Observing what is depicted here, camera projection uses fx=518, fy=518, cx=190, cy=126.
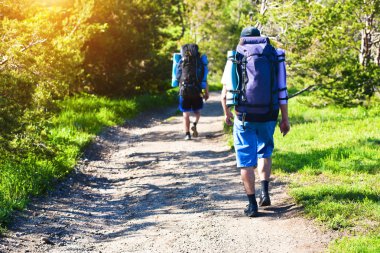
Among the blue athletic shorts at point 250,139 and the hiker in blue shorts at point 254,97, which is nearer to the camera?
the hiker in blue shorts at point 254,97

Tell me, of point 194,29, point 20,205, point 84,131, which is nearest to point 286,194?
point 20,205

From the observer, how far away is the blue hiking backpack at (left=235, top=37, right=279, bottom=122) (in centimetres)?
574

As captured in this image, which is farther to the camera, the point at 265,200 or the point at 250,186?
the point at 265,200

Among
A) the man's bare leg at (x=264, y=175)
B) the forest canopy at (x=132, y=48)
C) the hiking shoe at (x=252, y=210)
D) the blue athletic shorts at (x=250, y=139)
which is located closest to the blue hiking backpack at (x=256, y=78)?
the blue athletic shorts at (x=250, y=139)

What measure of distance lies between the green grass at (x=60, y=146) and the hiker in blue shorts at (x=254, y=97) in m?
2.87

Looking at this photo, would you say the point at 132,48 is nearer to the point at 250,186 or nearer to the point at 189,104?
the point at 189,104

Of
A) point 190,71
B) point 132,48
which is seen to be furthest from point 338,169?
point 132,48

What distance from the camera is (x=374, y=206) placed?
227 inches

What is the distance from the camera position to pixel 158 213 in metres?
6.64

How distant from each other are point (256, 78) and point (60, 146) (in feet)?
16.8

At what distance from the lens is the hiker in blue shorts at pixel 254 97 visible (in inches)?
227

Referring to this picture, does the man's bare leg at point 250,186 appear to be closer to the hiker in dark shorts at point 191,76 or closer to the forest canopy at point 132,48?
the forest canopy at point 132,48

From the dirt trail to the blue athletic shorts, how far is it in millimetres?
703

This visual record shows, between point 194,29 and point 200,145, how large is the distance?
1107 inches
